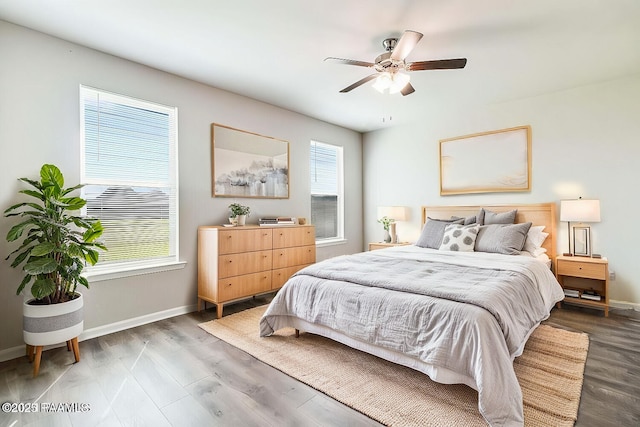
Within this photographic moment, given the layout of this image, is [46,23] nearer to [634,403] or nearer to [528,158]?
[634,403]

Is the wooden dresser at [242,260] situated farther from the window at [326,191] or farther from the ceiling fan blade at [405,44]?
the ceiling fan blade at [405,44]

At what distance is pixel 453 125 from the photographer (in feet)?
15.4

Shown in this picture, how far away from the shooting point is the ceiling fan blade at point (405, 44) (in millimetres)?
2068

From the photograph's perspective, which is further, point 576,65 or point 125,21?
point 576,65

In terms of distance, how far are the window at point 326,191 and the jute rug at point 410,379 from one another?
101 inches

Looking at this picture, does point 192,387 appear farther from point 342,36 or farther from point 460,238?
point 460,238

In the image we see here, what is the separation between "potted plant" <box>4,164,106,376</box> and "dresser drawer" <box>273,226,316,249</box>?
1.93m

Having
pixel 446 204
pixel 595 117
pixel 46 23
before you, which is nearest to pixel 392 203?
pixel 446 204

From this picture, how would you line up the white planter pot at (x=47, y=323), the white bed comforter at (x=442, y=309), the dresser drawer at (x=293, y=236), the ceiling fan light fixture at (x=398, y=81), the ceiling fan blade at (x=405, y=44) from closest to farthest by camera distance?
the white bed comforter at (x=442, y=309), the ceiling fan blade at (x=405, y=44), the white planter pot at (x=47, y=323), the ceiling fan light fixture at (x=398, y=81), the dresser drawer at (x=293, y=236)

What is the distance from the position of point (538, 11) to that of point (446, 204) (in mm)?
2913

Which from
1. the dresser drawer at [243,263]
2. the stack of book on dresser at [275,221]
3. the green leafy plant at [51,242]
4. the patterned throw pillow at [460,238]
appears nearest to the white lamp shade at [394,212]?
the patterned throw pillow at [460,238]

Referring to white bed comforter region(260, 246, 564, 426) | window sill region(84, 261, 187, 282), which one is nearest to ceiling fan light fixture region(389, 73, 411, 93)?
white bed comforter region(260, 246, 564, 426)

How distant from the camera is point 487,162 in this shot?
4.38 metres

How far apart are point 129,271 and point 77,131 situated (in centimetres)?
137
